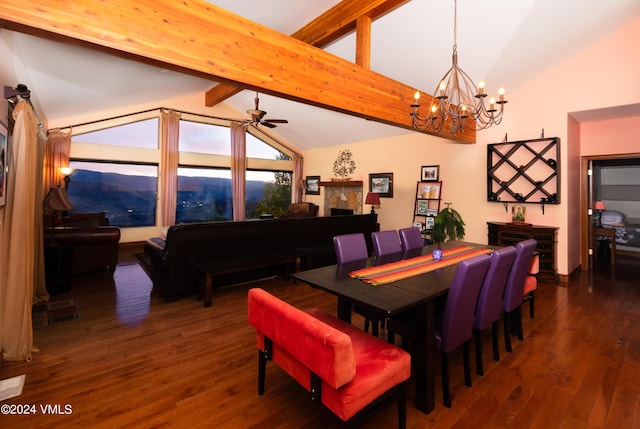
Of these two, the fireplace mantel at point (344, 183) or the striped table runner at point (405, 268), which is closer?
the striped table runner at point (405, 268)

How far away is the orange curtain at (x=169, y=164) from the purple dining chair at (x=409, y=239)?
6.06 metres

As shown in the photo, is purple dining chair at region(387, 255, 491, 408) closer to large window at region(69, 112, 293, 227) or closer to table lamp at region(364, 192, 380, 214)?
table lamp at region(364, 192, 380, 214)

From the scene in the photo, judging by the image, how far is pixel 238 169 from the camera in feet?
28.0

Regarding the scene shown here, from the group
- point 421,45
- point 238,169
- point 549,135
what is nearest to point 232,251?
point 421,45

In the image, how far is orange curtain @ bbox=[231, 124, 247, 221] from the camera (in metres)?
8.49

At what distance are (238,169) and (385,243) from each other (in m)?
6.27

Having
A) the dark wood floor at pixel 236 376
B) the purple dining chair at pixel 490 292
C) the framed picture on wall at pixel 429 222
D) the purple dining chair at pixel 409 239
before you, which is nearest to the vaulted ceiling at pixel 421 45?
the purple dining chair at pixel 409 239

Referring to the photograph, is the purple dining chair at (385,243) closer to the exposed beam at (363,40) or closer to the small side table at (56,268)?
the exposed beam at (363,40)

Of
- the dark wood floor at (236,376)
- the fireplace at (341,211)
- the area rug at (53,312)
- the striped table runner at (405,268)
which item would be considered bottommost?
the dark wood floor at (236,376)

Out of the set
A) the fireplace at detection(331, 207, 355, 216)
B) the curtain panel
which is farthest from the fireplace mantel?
the curtain panel

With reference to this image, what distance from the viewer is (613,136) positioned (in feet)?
16.3

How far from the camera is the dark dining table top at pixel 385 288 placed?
5.75 feet

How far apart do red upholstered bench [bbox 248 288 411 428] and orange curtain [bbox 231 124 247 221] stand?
22.8ft

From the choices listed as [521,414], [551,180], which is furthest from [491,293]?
[551,180]
